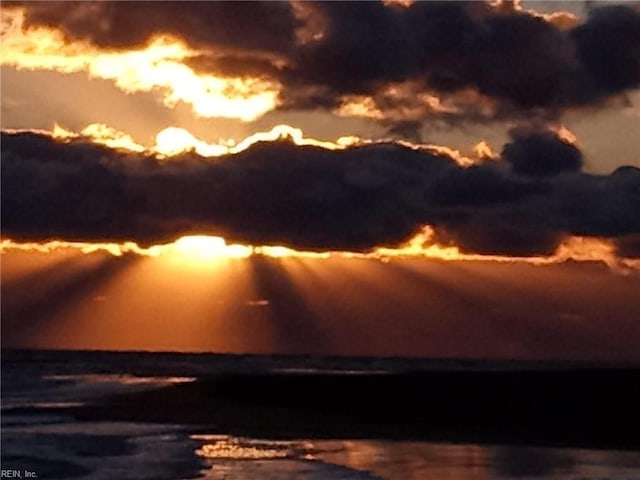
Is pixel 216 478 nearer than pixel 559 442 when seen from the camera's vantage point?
Yes

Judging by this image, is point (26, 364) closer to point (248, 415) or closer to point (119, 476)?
point (248, 415)

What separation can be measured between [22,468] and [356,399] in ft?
82.6

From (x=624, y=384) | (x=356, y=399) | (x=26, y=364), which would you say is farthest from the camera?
(x=26, y=364)

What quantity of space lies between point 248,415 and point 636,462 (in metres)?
17.3

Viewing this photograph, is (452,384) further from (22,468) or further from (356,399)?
(22,468)

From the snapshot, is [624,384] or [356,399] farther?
[624,384]

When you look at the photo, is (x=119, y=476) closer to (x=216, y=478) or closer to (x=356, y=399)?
(x=216, y=478)

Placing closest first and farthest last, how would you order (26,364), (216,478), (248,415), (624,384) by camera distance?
(216,478)
(248,415)
(624,384)
(26,364)

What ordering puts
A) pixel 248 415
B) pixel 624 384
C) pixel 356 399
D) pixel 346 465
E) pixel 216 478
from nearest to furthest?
pixel 216 478 → pixel 346 465 → pixel 248 415 → pixel 356 399 → pixel 624 384

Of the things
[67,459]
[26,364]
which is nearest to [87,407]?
[67,459]

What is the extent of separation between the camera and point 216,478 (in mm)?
27969

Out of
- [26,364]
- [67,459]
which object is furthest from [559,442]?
[26,364]

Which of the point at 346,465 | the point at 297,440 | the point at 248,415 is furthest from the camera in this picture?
the point at 248,415

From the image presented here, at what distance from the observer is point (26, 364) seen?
88.8 metres
